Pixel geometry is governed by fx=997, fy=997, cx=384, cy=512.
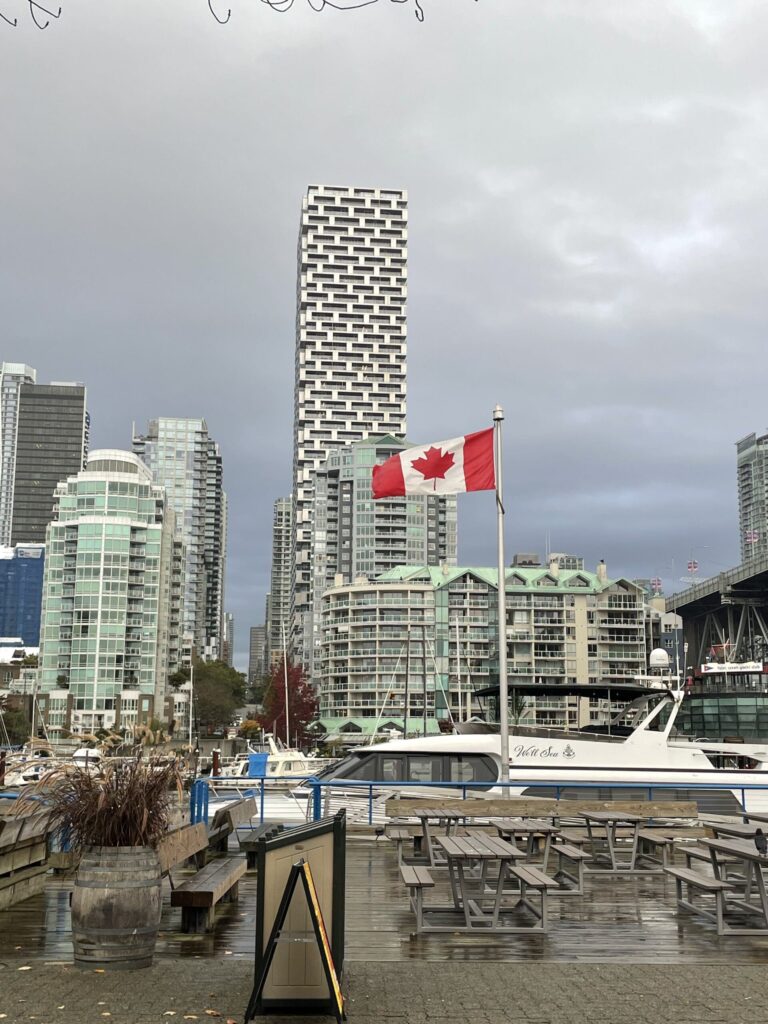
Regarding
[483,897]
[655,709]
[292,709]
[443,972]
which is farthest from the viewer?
[292,709]

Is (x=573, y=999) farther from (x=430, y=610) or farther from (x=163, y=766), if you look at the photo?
(x=430, y=610)

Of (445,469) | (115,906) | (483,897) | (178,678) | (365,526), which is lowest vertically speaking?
(483,897)

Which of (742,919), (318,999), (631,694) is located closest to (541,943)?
(742,919)

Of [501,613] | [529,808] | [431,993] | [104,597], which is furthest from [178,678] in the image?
[431,993]

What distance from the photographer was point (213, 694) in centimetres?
13938

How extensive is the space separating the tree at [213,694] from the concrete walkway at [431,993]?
13449 centimetres

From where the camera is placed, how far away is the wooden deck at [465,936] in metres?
8.20

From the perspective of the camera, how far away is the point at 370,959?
802cm

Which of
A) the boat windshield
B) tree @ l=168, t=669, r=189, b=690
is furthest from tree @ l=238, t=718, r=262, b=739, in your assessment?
the boat windshield

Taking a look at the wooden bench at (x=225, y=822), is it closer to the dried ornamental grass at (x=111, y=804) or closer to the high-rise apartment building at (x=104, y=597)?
the dried ornamental grass at (x=111, y=804)

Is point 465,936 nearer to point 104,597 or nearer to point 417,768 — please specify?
point 417,768

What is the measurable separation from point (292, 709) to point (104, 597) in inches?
1029

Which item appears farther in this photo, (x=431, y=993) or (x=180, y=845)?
(x=180, y=845)

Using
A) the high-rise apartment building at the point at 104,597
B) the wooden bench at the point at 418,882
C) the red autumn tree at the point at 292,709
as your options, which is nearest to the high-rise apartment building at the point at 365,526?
the red autumn tree at the point at 292,709
